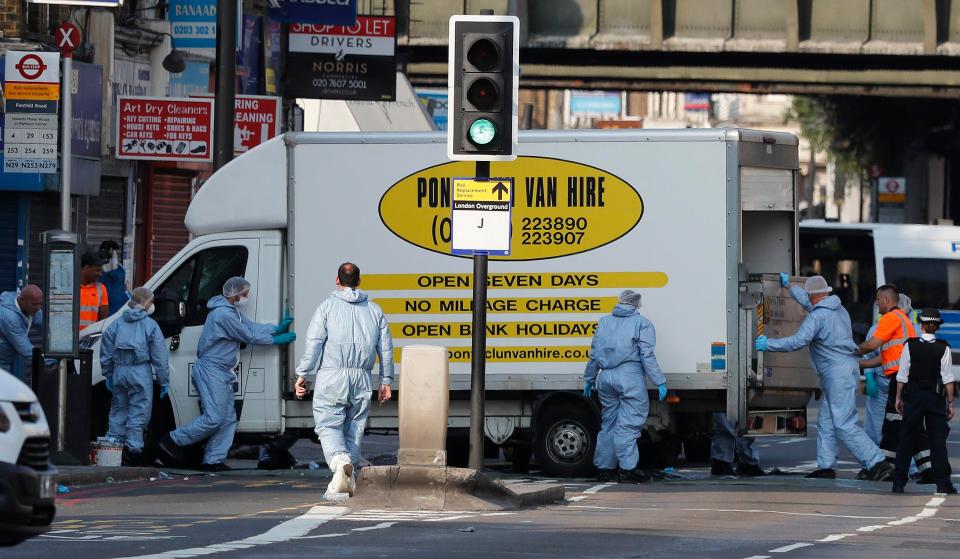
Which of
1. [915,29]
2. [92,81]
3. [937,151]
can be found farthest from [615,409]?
[937,151]

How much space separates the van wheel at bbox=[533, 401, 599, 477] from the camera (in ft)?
56.5

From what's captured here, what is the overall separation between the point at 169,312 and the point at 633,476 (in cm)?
425

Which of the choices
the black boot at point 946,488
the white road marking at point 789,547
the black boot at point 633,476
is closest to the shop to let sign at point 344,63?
the black boot at point 633,476

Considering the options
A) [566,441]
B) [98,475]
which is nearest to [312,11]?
[566,441]

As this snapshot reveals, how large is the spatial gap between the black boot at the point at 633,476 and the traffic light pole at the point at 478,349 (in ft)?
8.61

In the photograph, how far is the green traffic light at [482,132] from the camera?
14.1m

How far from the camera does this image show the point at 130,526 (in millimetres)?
12586

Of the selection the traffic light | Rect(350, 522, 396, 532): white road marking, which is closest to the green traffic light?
the traffic light

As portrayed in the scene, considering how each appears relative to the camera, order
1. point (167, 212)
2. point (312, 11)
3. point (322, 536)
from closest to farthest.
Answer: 1. point (322, 536)
2. point (312, 11)
3. point (167, 212)

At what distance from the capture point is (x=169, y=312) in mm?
17422

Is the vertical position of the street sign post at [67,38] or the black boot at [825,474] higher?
the street sign post at [67,38]

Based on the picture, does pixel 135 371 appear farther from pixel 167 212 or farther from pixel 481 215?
pixel 167 212

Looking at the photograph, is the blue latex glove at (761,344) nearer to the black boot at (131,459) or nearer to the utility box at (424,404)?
the utility box at (424,404)

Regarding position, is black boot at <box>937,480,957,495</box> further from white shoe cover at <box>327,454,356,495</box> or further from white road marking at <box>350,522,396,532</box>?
white road marking at <box>350,522,396,532</box>
